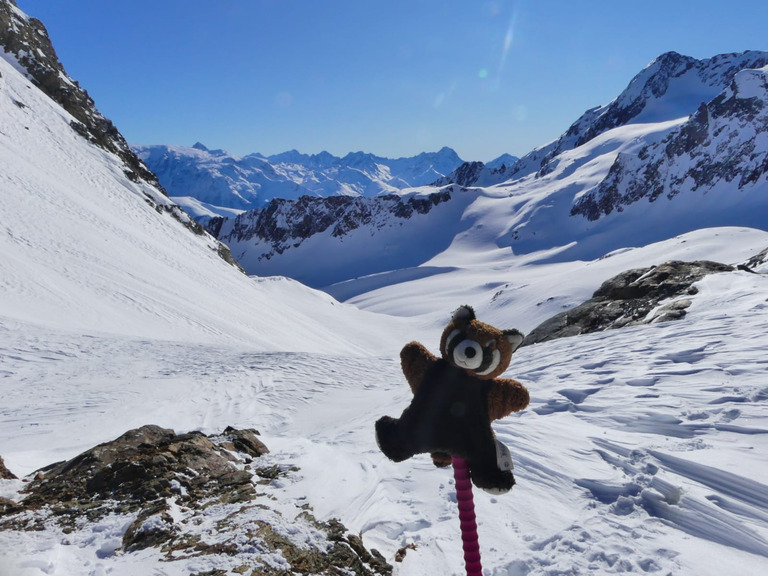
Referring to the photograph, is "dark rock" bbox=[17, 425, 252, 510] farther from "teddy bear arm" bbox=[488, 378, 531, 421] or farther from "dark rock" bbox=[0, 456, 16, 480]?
"teddy bear arm" bbox=[488, 378, 531, 421]

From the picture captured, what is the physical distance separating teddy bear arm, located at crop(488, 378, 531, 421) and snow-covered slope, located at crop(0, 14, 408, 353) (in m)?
13.9

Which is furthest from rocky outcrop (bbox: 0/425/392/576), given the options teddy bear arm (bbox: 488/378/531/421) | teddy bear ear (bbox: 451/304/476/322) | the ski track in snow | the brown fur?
teddy bear ear (bbox: 451/304/476/322)

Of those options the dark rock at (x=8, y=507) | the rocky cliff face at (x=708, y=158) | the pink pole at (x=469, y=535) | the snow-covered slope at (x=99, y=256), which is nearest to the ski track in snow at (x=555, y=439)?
the pink pole at (x=469, y=535)

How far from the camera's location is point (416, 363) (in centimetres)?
297

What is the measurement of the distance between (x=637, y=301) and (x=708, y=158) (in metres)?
86.9

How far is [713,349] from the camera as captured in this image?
679 centimetres

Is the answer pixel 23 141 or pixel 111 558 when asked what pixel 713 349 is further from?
pixel 23 141

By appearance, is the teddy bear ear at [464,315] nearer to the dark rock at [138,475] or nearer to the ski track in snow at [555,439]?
the ski track in snow at [555,439]

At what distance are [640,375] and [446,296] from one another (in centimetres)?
5928

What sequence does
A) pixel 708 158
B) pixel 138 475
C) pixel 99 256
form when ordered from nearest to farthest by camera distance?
pixel 138 475 → pixel 99 256 → pixel 708 158

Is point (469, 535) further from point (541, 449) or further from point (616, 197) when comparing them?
point (616, 197)

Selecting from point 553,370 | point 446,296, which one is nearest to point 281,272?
point 446,296

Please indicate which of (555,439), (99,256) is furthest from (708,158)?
(555,439)

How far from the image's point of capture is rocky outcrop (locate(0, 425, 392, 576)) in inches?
121
